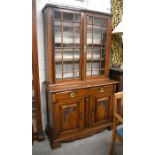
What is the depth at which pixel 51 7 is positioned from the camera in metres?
1.66

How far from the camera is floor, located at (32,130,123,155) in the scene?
1.79 metres

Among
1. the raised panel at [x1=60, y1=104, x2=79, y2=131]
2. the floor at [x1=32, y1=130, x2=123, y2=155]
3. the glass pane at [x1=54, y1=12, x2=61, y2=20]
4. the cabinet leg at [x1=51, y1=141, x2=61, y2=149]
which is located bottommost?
the floor at [x1=32, y1=130, x2=123, y2=155]

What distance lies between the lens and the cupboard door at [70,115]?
182 cm

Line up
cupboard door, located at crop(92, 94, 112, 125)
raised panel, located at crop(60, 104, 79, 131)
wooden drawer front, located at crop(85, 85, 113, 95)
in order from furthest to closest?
cupboard door, located at crop(92, 94, 112, 125) < wooden drawer front, located at crop(85, 85, 113, 95) < raised panel, located at crop(60, 104, 79, 131)

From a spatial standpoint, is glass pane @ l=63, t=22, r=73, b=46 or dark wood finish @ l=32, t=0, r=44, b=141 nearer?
dark wood finish @ l=32, t=0, r=44, b=141

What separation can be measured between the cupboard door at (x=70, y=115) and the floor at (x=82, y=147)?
199 mm

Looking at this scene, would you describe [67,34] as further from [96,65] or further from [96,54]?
[96,65]

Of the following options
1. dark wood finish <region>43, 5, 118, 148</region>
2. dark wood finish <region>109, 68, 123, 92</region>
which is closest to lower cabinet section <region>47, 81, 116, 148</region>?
dark wood finish <region>43, 5, 118, 148</region>

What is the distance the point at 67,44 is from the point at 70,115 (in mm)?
982

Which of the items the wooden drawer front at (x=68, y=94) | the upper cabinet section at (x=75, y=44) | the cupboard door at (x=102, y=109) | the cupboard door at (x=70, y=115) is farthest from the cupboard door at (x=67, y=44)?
the cupboard door at (x=102, y=109)

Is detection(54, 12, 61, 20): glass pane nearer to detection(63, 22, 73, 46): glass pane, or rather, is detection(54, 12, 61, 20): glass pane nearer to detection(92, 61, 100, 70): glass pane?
detection(63, 22, 73, 46): glass pane

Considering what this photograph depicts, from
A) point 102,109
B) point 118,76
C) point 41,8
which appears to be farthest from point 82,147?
point 41,8

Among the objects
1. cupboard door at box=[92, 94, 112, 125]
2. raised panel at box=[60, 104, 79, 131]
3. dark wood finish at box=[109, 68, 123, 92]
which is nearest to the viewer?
raised panel at box=[60, 104, 79, 131]
